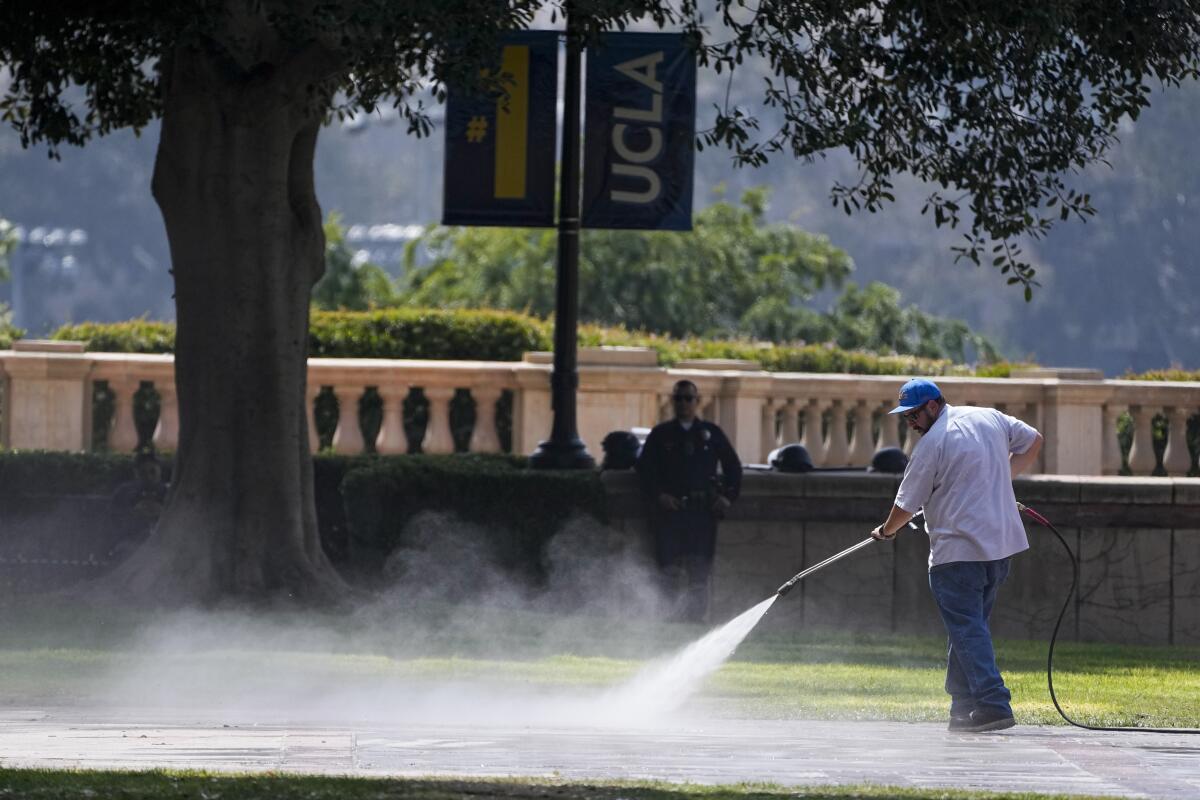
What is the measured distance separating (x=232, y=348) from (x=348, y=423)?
13.0 ft

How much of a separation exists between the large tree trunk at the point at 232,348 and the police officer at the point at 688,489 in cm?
257

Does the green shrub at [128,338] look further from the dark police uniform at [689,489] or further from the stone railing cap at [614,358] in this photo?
the dark police uniform at [689,489]

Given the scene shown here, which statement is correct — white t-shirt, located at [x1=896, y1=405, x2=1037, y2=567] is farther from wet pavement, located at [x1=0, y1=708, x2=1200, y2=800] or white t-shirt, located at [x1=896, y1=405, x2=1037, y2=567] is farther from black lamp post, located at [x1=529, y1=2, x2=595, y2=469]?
black lamp post, located at [x1=529, y1=2, x2=595, y2=469]

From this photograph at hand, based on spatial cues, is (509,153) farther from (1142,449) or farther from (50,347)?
(1142,449)

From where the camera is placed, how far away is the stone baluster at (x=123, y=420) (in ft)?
57.4

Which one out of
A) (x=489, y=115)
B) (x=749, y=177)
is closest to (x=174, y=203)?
(x=489, y=115)

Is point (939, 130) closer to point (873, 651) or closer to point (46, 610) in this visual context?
point (873, 651)

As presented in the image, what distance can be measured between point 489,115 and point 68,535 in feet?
15.9

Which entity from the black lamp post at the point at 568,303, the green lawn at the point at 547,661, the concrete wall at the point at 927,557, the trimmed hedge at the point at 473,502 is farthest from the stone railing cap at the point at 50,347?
the concrete wall at the point at 927,557

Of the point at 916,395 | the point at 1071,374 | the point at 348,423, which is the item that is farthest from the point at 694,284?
the point at 916,395

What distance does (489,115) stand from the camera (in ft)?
50.1

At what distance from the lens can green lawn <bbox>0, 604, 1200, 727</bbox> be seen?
10680mm

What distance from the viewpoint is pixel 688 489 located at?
→ 48.5 ft

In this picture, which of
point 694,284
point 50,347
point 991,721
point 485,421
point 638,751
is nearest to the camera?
point 638,751
